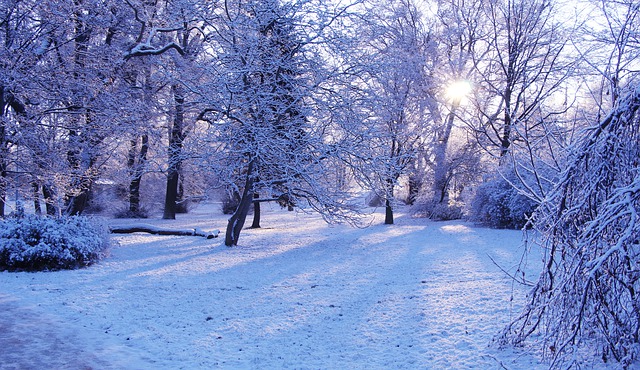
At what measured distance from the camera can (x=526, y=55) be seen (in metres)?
19.3

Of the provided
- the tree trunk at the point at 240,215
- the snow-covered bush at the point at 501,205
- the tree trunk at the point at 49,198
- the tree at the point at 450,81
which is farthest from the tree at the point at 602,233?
the tree at the point at 450,81

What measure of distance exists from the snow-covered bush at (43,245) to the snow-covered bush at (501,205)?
36.9 ft

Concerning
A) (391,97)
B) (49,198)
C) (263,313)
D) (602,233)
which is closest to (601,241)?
(602,233)

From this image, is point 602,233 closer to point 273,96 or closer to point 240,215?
point 273,96

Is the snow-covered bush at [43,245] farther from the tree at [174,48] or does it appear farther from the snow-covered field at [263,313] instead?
the tree at [174,48]

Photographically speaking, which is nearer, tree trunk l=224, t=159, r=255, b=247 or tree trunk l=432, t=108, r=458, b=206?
tree trunk l=224, t=159, r=255, b=247

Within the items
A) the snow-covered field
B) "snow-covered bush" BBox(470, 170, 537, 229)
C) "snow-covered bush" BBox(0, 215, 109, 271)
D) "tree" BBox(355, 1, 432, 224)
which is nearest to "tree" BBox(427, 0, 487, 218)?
"tree" BBox(355, 1, 432, 224)

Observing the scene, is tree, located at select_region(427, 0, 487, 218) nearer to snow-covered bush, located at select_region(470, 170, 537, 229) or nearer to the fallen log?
snow-covered bush, located at select_region(470, 170, 537, 229)

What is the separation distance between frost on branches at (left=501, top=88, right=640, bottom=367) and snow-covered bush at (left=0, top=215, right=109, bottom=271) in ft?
24.6

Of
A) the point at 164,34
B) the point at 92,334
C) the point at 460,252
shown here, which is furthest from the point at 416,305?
the point at 164,34

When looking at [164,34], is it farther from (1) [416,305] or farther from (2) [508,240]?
(1) [416,305]

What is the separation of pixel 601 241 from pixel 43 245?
8040 millimetres

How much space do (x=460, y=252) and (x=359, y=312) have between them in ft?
17.2

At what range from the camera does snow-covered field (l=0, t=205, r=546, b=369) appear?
4.25m
